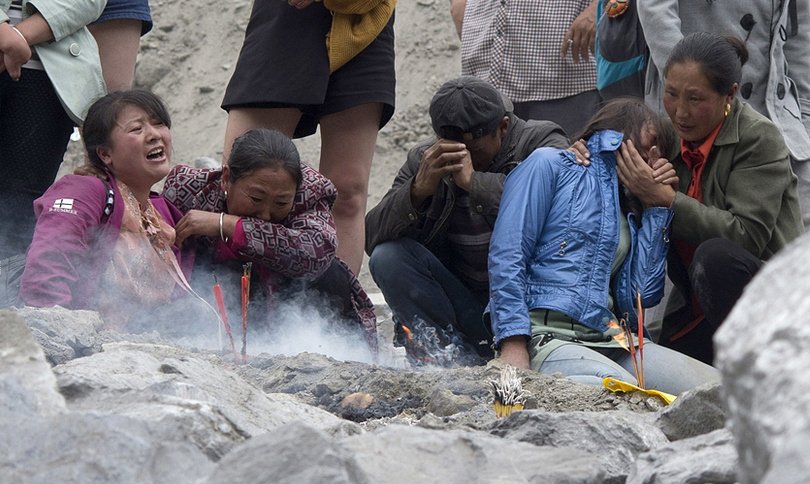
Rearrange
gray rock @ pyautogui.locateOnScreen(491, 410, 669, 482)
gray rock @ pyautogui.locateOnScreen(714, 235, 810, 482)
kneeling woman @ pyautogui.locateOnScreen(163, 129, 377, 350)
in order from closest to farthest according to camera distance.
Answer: gray rock @ pyautogui.locateOnScreen(714, 235, 810, 482)
gray rock @ pyautogui.locateOnScreen(491, 410, 669, 482)
kneeling woman @ pyautogui.locateOnScreen(163, 129, 377, 350)

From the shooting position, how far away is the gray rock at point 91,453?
6.10 ft

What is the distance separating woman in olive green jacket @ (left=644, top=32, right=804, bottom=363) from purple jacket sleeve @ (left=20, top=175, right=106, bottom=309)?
192 cm

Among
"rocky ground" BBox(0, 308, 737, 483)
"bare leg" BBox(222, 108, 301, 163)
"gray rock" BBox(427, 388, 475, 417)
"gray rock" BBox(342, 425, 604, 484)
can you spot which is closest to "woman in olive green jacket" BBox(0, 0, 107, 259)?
"bare leg" BBox(222, 108, 301, 163)

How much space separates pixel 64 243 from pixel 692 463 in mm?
2354

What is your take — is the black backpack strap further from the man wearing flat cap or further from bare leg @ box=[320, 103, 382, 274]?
bare leg @ box=[320, 103, 382, 274]

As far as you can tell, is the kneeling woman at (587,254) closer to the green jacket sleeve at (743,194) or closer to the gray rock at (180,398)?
the green jacket sleeve at (743,194)

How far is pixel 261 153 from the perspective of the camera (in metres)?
4.26

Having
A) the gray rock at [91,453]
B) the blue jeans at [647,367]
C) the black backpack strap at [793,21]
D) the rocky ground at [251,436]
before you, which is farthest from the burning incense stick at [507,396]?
the black backpack strap at [793,21]

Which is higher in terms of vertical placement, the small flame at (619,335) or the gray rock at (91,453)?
the gray rock at (91,453)

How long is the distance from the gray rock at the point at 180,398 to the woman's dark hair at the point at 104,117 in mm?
1209

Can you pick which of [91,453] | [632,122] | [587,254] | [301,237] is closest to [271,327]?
[301,237]

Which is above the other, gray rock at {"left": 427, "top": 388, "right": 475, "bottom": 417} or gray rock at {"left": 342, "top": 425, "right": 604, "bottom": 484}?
gray rock at {"left": 342, "top": 425, "right": 604, "bottom": 484}

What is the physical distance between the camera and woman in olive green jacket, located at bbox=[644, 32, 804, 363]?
4254 millimetres

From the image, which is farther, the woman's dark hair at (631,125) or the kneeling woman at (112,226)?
the woman's dark hair at (631,125)
